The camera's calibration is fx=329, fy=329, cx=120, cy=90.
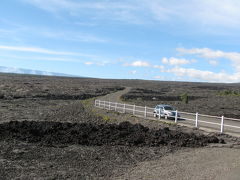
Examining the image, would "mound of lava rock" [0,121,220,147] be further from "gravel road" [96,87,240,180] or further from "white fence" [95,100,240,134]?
"gravel road" [96,87,240,180]

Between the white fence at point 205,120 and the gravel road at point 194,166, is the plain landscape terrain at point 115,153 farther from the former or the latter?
the white fence at point 205,120

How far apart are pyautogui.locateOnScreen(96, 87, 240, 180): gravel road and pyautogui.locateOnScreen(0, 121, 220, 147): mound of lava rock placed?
2.01 m

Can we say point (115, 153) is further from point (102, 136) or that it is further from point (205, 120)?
point (205, 120)

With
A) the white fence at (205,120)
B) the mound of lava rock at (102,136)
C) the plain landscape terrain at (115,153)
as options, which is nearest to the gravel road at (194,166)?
the plain landscape terrain at (115,153)

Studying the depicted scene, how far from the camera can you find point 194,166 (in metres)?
12.5

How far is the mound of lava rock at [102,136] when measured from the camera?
705 inches

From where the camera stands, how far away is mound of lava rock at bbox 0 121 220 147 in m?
17.9

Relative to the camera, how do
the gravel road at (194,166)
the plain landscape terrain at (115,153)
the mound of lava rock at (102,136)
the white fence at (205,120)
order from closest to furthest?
the gravel road at (194,166) < the plain landscape terrain at (115,153) < the mound of lava rock at (102,136) < the white fence at (205,120)

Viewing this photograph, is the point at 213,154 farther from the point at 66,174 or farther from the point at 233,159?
the point at 66,174

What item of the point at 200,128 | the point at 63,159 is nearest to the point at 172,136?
the point at 200,128

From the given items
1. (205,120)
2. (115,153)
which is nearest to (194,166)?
(115,153)

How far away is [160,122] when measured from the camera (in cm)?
2502

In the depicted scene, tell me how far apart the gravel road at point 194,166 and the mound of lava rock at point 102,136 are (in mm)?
2008

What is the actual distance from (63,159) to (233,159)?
709cm
